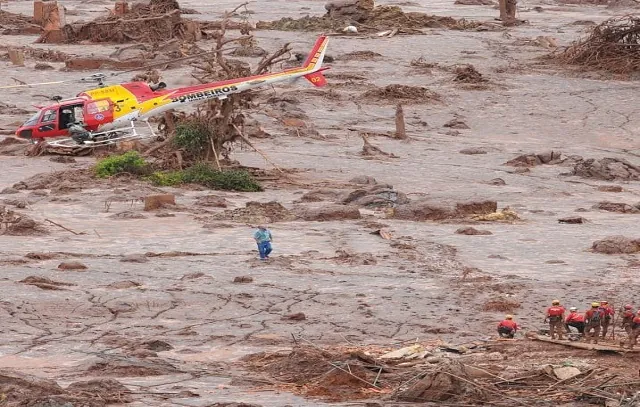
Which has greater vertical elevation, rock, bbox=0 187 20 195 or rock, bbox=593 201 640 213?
rock, bbox=0 187 20 195

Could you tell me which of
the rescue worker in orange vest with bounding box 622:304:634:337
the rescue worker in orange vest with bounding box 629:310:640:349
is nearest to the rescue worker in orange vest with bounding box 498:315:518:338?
the rescue worker in orange vest with bounding box 622:304:634:337

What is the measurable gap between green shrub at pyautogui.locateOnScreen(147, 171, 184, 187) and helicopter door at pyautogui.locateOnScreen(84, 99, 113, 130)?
2.68 m

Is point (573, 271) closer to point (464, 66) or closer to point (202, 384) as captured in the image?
point (202, 384)

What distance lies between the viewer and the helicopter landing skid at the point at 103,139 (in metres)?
33.1

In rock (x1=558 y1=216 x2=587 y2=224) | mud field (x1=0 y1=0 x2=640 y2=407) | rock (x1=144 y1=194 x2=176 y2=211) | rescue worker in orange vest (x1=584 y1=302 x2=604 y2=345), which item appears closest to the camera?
mud field (x1=0 y1=0 x2=640 y2=407)

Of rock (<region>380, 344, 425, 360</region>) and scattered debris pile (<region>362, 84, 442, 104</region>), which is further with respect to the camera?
scattered debris pile (<region>362, 84, 442, 104</region>)

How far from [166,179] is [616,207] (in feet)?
27.6

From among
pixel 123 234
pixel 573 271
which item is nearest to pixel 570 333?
pixel 573 271

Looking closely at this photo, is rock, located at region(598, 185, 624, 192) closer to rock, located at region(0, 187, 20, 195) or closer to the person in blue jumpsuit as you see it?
the person in blue jumpsuit

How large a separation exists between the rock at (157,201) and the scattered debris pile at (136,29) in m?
25.5

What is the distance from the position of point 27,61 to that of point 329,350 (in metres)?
34.0

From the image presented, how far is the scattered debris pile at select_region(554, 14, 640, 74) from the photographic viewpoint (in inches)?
1912

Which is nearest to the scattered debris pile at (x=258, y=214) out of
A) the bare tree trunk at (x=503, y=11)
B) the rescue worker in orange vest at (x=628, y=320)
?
the rescue worker in orange vest at (x=628, y=320)

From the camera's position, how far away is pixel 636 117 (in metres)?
42.5
